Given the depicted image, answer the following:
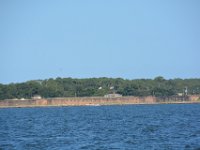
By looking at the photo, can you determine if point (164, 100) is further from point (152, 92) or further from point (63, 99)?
point (63, 99)

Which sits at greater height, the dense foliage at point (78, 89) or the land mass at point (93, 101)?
the dense foliage at point (78, 89)

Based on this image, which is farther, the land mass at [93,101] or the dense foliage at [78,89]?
the dense foliage at [78,89]

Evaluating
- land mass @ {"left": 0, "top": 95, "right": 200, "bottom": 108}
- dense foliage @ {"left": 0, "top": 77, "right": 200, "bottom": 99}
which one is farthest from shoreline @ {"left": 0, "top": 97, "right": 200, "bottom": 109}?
dense foliage @ {"left": 0, "top": 77, "right": 200, "bottom": 99}

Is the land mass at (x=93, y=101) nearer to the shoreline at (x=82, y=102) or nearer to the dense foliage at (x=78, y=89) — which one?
the shoreline at (x=82, y=102)

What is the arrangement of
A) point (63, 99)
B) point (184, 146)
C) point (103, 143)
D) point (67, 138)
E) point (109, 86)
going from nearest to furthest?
point (184, 146), point (103, 143), point (67, 138), point (63, 99), point (109, 86)

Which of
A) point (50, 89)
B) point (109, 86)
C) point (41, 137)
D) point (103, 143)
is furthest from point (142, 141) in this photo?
point (109, 86)

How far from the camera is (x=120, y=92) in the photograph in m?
186

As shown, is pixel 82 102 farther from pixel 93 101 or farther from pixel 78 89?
pixel 78 89

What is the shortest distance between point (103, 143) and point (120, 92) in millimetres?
145839

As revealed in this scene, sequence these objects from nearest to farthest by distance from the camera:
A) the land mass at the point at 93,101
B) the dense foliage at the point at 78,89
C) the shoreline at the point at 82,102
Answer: the shoreline at the point at 82,102 < the land mass at the point at 93,101 < the dense foliage at the point at 78,89

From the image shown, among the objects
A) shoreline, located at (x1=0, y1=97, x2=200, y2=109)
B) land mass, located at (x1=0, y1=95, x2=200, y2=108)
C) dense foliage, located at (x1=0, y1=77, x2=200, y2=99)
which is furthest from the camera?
dense foliage, located at (x1=0, y1=77, x2=200, y2=99)

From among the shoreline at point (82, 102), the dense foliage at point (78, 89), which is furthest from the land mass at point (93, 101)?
the dense foliage at point (78, 89)

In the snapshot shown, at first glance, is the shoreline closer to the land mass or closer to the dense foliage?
the land mass

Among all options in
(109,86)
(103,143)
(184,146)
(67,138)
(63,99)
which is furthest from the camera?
(109,86)
